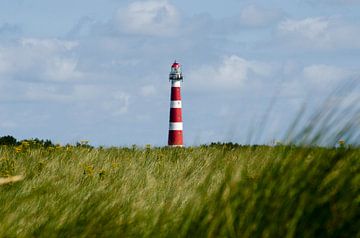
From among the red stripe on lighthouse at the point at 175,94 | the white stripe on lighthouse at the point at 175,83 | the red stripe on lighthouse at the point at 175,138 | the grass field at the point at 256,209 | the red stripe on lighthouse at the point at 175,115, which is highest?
the white stripe on lighthouse at the point at 175,83

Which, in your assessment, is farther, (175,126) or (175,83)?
(175,83)

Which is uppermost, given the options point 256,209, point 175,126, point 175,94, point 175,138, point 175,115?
point 175,94

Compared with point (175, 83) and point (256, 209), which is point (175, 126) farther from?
point (256, 209)

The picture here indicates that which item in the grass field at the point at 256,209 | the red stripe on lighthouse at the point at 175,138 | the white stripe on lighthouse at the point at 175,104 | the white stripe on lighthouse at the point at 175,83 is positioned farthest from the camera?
the white stripe on lighthouse at the point at 175,83

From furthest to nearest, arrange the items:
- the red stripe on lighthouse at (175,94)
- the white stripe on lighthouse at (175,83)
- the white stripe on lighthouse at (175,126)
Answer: the white stripe on lighthouse at (175,83), the red stripe on lighthouse at (175,94), the white stripe on lighthouse at (175,126)

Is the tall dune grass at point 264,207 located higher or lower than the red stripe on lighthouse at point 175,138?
lower

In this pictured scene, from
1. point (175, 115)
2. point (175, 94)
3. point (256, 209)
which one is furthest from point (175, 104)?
point (256, 209)

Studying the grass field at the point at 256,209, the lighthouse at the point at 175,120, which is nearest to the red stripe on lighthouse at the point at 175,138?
the lighthouse at the point at 175,120

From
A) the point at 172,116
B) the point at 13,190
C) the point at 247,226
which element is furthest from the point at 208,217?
the point at 172,116

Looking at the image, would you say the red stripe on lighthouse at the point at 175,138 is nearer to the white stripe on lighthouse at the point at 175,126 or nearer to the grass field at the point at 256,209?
the white stripe on lighthouse at the point at 175,126

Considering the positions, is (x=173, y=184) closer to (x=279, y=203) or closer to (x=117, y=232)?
(x=117, y=232)

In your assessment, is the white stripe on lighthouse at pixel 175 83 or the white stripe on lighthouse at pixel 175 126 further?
the white stripe on lighthouse at pixel 175 83

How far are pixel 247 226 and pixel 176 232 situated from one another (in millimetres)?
514

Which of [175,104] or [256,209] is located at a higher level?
[175,104]
